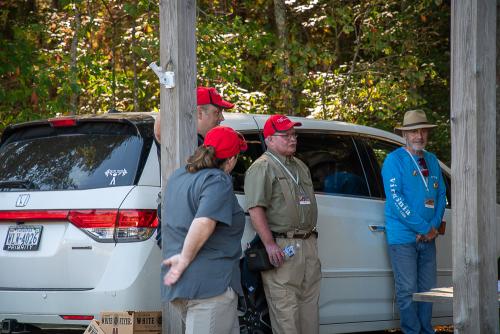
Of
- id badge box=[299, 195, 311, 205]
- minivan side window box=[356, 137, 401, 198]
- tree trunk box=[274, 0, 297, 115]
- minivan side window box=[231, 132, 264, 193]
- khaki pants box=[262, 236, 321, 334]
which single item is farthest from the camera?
tree trunk box=[274, 0, 297, 115]

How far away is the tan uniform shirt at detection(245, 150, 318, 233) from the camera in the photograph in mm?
6863

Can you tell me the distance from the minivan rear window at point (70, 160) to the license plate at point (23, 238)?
289 mm

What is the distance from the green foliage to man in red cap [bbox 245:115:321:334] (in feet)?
15.9

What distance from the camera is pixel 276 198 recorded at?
22.9 ft

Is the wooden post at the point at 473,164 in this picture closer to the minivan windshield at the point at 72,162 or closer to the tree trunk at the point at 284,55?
the minivan windshield at the point at 72,162

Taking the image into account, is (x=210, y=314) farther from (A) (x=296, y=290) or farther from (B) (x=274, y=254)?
(A) (x=296, y=290)

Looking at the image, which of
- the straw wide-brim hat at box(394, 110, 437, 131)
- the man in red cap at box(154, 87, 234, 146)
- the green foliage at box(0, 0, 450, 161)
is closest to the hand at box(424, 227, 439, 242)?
the straw wide-brim hat at box(394, 110, 437, 131)

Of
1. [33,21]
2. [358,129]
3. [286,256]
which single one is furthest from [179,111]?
[33,21]

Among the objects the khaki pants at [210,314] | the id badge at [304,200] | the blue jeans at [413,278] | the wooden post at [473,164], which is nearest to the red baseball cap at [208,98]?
the id badge at [304,200]

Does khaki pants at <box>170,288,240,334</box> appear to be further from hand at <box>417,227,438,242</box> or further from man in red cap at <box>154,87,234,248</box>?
hand at <box>417,227,438,242</box>

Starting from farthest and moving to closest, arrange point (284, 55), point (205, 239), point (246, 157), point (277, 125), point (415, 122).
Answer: point (284, 55) < point (415, 122) < point (246, 157) < point (277, 125) < point (205, 239)

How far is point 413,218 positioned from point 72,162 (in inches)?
109

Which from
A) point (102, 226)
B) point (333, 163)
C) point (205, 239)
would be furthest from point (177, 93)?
point (333, 163)

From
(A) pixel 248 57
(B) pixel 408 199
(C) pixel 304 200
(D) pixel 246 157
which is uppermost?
(A) pixel 248 57
